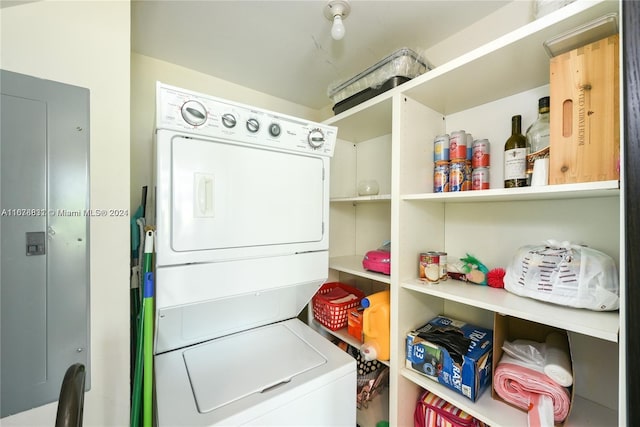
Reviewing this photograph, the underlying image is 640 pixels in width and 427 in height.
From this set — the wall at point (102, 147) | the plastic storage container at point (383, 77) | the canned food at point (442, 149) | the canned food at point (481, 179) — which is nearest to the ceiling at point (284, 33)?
the plastic storage container at point (383, 77)

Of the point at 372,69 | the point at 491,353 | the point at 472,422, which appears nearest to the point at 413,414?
the point at 472,422

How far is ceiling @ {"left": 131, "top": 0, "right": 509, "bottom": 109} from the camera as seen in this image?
4.52ft

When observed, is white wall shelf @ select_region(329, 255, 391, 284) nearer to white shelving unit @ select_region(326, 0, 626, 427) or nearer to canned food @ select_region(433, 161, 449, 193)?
white shelving unit @ select_region(326, 0, 626, 427)

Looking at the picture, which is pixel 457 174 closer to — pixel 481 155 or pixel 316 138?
pixel 481 155

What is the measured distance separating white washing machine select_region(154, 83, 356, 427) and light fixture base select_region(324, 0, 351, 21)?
24.8 inches

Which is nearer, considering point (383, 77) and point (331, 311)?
point (383, 77)

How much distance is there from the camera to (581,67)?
2.93 ft

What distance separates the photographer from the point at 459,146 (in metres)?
1.38

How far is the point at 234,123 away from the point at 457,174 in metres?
1.25

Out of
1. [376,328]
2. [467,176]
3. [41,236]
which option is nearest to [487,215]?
[467,176]

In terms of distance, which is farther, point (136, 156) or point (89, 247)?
point (136, 156)

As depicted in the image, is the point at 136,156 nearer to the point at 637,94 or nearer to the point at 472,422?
the point at 637,94

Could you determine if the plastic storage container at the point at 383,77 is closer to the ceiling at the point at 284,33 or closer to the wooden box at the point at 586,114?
the ceiling at the point at 284,33

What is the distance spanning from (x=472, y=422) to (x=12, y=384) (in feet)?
6.83
